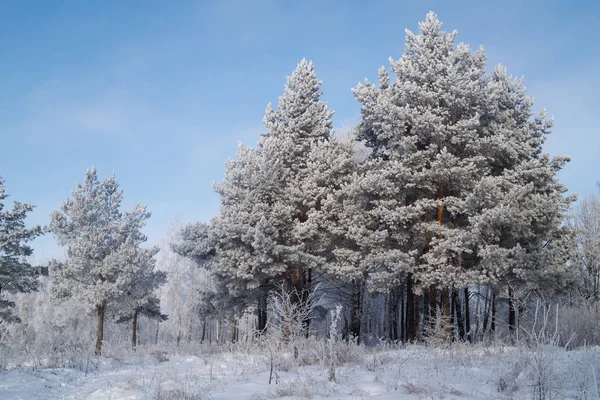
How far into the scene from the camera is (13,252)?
95.8 feet

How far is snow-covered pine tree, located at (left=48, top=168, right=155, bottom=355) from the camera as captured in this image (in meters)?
25.0

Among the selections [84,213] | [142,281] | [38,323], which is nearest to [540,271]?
[142,281]

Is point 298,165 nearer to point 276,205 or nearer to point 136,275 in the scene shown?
point 276,205

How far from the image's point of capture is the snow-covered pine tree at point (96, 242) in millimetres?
25031

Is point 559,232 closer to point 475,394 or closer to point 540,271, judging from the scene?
point 540,271

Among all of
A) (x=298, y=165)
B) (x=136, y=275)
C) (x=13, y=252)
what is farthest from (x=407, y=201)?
(x=13, y=252)

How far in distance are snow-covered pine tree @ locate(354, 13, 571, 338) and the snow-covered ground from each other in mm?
4845

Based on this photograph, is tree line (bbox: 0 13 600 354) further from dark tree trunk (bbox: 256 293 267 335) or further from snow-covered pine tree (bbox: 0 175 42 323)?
snow-covered pine tree (bbox: 0 175 42 323)

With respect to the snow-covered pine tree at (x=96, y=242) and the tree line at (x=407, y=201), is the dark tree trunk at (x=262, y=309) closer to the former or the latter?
the tree line at (x=407, y=201)

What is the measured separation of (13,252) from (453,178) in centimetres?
2757

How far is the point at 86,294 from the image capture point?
81.8 feet

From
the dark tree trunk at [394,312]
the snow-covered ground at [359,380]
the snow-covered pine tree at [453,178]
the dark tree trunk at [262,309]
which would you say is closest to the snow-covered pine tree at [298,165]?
the dark tree trunk at [262,309]

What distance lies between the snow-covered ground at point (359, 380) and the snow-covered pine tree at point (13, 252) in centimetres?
Answer: 1878

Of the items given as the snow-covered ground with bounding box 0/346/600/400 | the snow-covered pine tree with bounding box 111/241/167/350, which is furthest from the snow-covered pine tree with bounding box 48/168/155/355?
the snow-covered ground with bounding box 0/346/600/400
